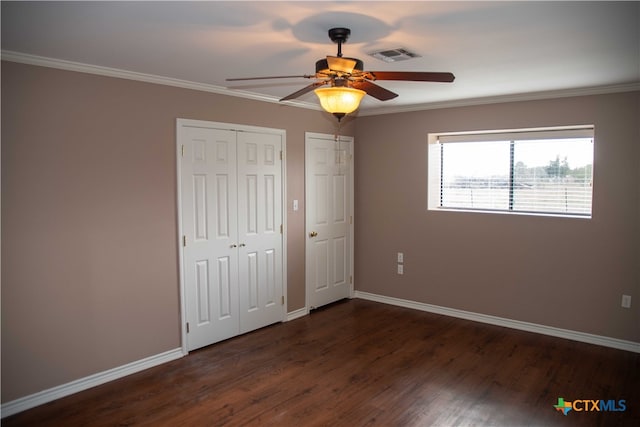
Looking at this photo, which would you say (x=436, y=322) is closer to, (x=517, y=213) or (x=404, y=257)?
(x=404, y=257)

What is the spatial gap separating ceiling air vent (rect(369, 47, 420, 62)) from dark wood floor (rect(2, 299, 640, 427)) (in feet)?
7.90

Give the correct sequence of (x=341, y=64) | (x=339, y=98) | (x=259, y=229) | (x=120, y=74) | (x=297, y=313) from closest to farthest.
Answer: (x=341, y=64) < (x=339, y=98) < (x=120, y=74) < (x=259, y=229) < (x=297, y=313)

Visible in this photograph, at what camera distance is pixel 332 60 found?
2240 mm

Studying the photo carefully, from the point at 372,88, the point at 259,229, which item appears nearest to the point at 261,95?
the point at 259,229

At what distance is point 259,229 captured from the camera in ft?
15.2

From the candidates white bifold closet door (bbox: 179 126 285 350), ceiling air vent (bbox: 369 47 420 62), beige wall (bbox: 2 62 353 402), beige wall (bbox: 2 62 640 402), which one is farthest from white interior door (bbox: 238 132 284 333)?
ceiling air vent (bbox: 369 47 420 62)

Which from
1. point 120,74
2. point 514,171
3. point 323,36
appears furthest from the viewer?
point 514,171

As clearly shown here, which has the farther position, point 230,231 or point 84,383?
point 230,231

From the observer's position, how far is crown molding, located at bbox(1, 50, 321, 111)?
9.71 feet

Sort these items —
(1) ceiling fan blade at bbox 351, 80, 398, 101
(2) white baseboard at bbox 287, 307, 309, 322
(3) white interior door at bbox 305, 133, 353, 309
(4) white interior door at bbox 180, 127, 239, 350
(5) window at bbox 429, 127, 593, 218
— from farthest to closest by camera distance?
(3) white interior door at bbox 305, 133, 353, 309, (2) white baseboard at bbox 287, 307, 309, 322, (5) window at bbox 429, 127, 593, 218, (4) white interior door at bbox 180, 127, 239, 350, (1) ceiling fan blade at bbox 351, 80, 398, 101

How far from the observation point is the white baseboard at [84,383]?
9.97ft

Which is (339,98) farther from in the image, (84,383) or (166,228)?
(84,383)

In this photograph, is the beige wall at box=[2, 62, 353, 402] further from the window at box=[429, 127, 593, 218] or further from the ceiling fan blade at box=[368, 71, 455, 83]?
the window at box=[429, 127, 593, 218]

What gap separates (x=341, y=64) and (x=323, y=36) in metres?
0.41
